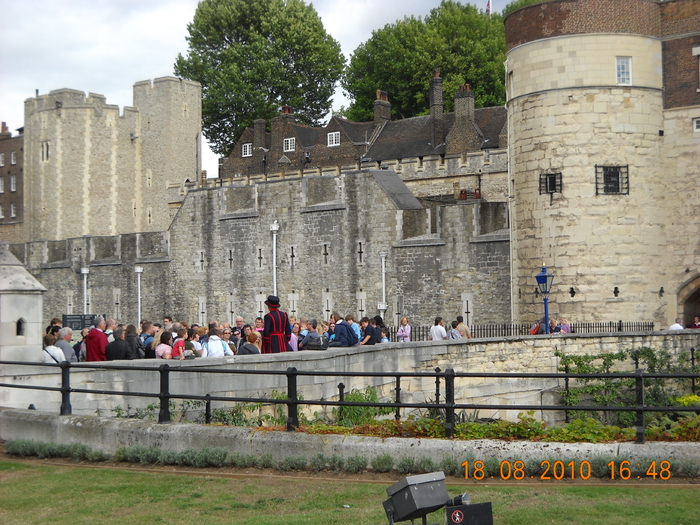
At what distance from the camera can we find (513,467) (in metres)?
9.48

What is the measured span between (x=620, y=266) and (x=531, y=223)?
267cm

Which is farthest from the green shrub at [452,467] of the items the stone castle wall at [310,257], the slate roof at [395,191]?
the slate roof at [395,191]

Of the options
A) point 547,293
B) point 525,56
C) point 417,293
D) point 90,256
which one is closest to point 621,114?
point 525,56

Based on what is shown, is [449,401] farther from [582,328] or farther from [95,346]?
[582,328]

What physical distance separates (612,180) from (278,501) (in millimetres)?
19723

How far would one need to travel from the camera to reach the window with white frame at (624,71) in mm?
26406

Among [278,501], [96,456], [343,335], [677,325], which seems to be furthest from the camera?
[677,325]

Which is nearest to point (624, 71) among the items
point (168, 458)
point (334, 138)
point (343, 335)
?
point (343, 335)

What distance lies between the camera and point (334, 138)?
2203 inches

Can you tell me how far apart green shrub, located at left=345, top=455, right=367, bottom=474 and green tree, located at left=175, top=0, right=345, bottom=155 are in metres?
54.5

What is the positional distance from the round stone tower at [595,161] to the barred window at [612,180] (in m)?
0.03

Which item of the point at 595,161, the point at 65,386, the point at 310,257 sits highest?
the point at 595,161

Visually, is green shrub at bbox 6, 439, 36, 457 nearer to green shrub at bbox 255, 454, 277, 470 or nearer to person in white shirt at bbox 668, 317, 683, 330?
green shrub at bbox 255, 454, 277, 470

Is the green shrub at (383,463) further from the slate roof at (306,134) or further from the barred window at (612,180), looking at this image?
the slate roof at (306,134)
